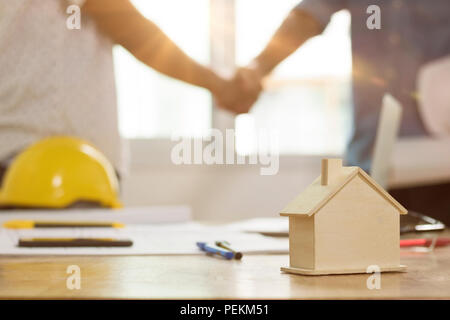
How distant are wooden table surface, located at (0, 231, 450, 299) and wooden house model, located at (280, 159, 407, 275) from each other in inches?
0.5

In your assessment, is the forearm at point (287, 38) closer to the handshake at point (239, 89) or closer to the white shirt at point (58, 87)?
the handshake at point (239, 89)

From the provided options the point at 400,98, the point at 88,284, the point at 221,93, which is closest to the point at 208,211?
the point at 221,93

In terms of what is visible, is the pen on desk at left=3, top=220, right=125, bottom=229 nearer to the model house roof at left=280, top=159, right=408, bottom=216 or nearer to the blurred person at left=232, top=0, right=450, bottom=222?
the model house roof at left=280, top=159, right=408, bottom=216

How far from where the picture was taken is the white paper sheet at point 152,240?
0.60 metres

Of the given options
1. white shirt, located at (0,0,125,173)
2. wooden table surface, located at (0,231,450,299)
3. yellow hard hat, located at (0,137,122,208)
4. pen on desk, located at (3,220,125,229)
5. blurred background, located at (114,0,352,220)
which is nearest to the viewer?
wooden table surface, located at (0,231,450,299)

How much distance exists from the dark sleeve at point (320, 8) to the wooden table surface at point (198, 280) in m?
1.39

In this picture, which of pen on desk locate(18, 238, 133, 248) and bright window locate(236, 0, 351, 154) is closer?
pen on desk locate(18, 238, 133, 248)

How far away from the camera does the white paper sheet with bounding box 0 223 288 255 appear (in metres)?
0.60

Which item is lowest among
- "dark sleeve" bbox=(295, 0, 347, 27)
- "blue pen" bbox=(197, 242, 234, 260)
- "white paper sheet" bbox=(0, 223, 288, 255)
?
"white paper sheet" bbox=(0, 223, 288, 255)

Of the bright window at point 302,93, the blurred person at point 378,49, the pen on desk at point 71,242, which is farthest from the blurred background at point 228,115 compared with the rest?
the pen on desk at point 71,242

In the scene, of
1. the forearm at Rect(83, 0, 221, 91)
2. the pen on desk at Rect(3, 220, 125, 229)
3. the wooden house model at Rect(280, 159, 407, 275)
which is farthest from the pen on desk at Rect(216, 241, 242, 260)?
the forearm at Rect(83, 0, 221, 91)

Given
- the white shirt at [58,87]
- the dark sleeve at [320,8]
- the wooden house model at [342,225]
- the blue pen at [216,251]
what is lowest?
the blue pen at [216,251]

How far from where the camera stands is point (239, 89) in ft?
6.48
